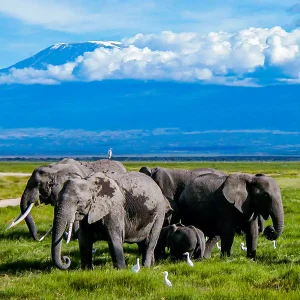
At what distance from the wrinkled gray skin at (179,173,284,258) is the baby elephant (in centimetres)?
100

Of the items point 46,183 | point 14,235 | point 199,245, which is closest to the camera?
point 199,245

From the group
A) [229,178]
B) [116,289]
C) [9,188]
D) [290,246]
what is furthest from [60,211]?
[9,188]

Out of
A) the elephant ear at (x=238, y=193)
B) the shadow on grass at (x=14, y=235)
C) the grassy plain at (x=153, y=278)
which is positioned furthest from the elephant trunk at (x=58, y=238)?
the shadow on grass at (x=14, y=235)

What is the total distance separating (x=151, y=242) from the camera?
16.5 meters

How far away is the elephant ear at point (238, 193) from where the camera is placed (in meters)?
17.6

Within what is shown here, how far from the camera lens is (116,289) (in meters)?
12.8

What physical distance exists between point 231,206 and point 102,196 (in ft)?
14.0

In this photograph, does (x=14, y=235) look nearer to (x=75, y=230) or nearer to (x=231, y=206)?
(x=75, y=230)

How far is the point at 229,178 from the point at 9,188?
140 feet

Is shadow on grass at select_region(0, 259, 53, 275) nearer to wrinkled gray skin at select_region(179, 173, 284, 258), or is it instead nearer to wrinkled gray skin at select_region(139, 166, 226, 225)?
wrinkled gray skin at select_region(179, 173, 284, 258)

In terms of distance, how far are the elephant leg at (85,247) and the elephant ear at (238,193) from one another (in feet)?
13.4

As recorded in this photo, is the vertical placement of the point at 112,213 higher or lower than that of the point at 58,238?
higher

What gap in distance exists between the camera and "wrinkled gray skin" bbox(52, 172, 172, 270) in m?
14.3

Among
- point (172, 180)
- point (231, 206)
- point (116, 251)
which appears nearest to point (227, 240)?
point (231, 206)
